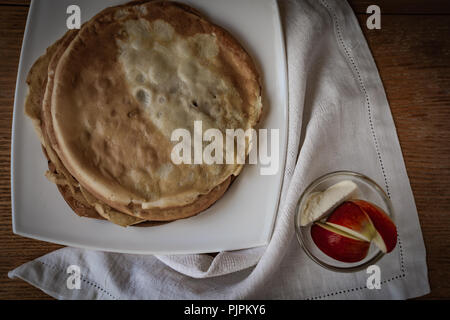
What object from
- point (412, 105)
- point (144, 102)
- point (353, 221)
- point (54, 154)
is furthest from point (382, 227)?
point (54, 154)

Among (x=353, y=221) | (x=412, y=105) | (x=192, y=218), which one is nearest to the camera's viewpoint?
(x=353, y=221)

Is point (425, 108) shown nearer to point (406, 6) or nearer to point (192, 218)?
point (406, 6)

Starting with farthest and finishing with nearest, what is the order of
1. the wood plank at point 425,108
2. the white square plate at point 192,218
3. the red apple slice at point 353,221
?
the wood plank at point 425,108
the white square plate at point 192,218
the red apple slice at point 353,221

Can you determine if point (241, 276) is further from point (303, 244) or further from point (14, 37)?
point (14, 37)

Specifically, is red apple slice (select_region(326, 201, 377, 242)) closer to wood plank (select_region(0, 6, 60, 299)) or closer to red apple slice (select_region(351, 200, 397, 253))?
red apple slice (select_region(351, 200, 397, 253))

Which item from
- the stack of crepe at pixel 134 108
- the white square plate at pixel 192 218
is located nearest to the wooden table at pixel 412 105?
the white square plate at pixel 192 218

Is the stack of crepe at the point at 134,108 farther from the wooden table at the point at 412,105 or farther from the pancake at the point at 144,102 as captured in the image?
the wooden table at the point at 412,105
